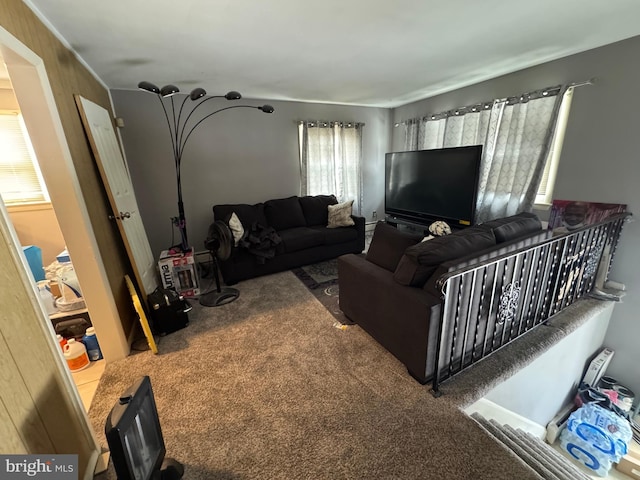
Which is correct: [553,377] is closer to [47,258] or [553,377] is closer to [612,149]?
[612,149]

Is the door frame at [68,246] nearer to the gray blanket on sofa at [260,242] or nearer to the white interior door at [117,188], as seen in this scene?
the white interior door at [117,188]

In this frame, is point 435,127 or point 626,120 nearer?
point 626,120

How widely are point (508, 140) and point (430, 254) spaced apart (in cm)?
242

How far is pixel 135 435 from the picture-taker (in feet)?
3.19

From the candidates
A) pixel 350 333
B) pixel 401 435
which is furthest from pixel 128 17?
pixel 401 435

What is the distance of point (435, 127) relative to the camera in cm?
394

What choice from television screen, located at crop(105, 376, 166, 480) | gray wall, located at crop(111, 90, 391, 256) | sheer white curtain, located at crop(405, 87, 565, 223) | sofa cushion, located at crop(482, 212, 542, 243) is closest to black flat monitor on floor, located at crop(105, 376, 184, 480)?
television screen, located at crop(105, 376, 166, 480)

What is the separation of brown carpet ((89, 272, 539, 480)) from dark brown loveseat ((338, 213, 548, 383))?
0.19m

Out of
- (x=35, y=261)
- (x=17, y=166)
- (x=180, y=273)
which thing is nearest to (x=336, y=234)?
(x=180, y=273)

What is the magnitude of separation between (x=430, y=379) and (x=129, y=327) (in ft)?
7.82

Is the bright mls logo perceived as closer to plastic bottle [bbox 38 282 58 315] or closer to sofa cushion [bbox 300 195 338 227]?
plastic bottle [bbox 38 282 58 315]

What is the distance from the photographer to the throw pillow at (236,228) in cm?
316

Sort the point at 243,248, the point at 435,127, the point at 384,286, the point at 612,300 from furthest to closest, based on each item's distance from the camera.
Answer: the point at 435,127, the point at 243,248, the point at 612,300, the point at 384,286

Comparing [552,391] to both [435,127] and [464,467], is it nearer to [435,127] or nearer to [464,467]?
[464,467]
